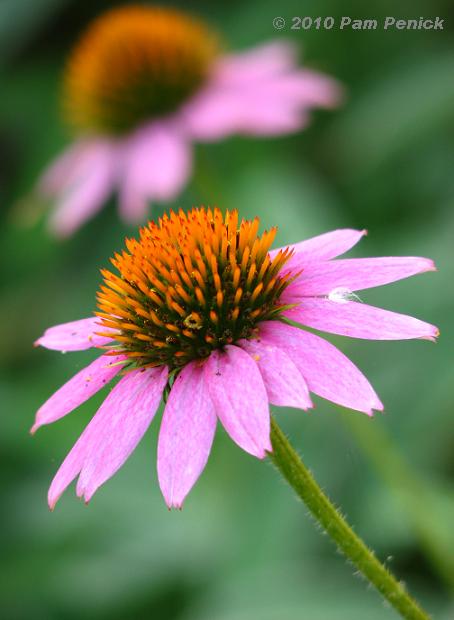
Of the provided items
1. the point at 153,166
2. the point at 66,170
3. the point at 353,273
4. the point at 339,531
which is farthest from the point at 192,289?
the point at 66,170

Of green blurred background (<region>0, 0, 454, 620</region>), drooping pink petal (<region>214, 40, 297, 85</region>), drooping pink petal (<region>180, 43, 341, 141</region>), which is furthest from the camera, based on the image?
drooping pink petal (<region>214, 40, 297, 85</region>)

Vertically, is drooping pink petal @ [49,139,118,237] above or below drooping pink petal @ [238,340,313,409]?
above

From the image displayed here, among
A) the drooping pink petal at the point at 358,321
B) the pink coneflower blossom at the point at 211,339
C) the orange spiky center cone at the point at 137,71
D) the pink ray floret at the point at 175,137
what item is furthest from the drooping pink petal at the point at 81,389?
the orange spiky center cone at the point at 137,71

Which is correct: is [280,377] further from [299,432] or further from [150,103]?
[150,103]

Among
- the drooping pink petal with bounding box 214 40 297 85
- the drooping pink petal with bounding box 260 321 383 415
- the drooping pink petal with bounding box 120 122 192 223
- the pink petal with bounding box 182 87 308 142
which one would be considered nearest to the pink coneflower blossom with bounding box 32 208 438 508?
the drooping pink petal with bounding box 260 321 383 415

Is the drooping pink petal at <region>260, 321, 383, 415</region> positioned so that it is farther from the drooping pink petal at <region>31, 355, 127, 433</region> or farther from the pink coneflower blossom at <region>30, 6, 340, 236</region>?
the pink coneflower blossom at <region>30, 6, 340, 236</region>

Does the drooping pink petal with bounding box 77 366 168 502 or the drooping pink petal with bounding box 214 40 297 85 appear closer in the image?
the drooping pink petal with bounding box 77 366 168 502

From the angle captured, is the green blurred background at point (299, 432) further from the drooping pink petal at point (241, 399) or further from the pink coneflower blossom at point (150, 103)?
the drooping pink petal at point (241, 399)
